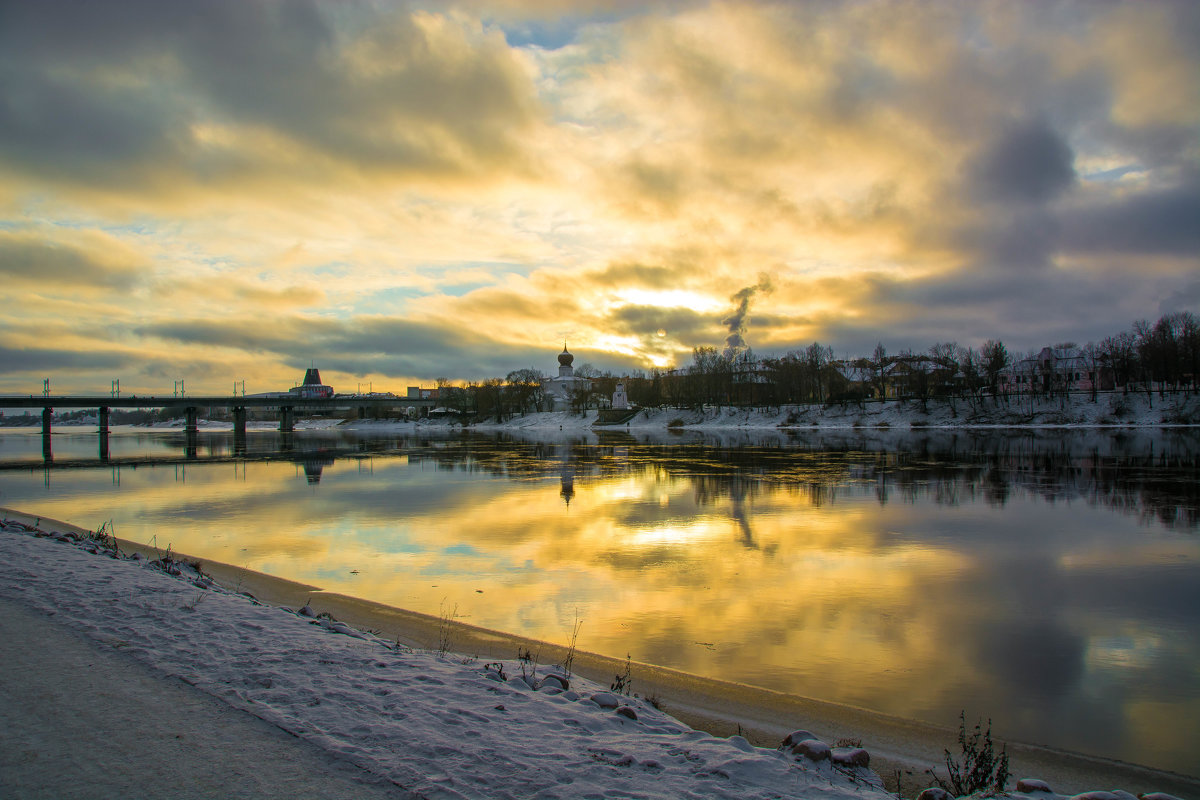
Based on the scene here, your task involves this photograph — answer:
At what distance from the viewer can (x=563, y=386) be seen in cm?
15612

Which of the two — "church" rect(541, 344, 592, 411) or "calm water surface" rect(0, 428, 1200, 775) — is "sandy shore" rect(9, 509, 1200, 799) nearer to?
"calm water surface" rect(0, 428, 1200, 775)

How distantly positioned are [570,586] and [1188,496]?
21863mm

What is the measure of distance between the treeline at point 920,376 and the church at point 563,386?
215 centimetres

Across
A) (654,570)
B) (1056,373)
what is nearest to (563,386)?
(1056,373)

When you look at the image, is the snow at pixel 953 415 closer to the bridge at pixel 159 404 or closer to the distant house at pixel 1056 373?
the distant house at pixel 1056 373

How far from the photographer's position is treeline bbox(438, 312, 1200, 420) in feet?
262

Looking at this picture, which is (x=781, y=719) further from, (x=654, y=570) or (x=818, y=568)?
(x=818, y=568)

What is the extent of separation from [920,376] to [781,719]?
93244 millimetres

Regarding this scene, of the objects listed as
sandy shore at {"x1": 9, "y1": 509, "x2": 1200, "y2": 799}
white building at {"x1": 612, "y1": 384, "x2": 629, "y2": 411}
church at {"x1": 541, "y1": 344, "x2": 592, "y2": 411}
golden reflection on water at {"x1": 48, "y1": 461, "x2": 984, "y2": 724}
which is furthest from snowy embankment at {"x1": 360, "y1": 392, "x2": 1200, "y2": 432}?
sandy shore at {"x1": 9, "y1": 509, "x2": 1200, "y2": 799}

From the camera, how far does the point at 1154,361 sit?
252 feet

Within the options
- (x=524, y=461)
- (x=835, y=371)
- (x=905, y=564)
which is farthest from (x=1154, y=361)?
(x=905, y=564)

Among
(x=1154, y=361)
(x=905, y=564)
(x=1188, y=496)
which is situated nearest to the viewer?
(x=905, y=564)

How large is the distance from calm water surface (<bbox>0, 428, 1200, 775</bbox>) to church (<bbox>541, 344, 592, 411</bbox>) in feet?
373

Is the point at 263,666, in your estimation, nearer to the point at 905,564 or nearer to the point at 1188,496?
the point at 905,564
